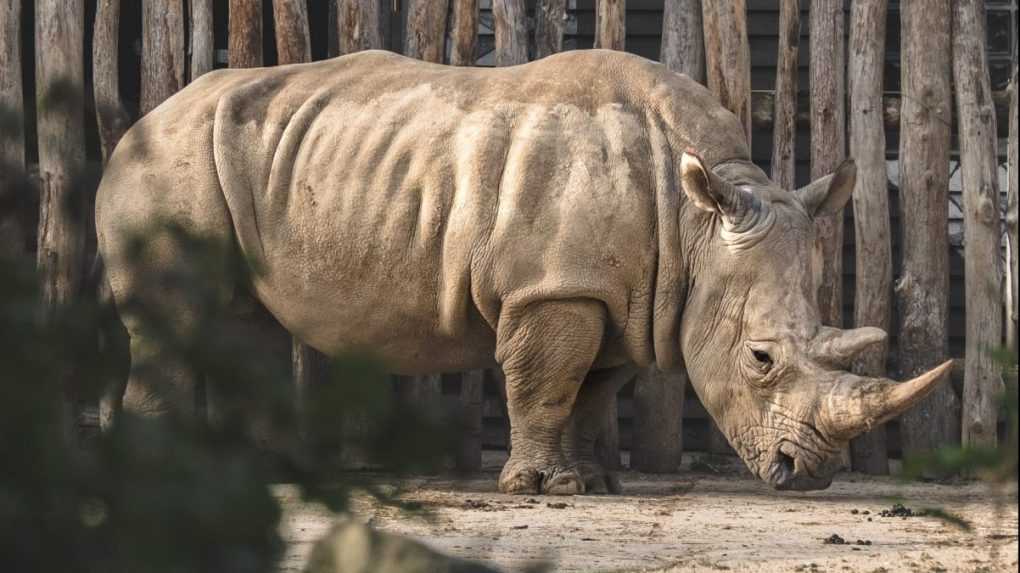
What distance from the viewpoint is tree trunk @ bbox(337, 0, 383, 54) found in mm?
7723

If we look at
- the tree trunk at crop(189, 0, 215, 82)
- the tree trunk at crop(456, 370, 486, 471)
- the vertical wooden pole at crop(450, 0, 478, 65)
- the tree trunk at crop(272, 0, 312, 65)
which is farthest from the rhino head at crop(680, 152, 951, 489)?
the tree trunk at crop(189, 0, 215, 82)

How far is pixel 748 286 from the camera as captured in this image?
6.29m

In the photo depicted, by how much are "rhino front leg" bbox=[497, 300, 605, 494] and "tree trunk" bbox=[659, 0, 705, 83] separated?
182cm

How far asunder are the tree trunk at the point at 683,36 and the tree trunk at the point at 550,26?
0.48 meters

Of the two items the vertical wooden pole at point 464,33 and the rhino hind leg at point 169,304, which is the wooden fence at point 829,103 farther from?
the rhino hind leg at point 169,304

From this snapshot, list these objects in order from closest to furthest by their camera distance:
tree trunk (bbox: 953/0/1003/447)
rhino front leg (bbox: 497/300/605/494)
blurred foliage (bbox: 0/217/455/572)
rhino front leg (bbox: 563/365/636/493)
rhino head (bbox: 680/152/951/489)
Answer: blurred foliage (bbox: 0/217/455/572) < rhino head (bbox: 680/152/951/489) < rhino front leg (bbox: 497/300/605/494) < rhino front leg (bbox: 563/365/636/493) < tree trunk (bbox: 953/0/1003/447)

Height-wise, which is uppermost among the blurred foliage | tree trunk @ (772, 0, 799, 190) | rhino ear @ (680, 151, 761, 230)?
tree trunk @ (772, 0, 799, 190)

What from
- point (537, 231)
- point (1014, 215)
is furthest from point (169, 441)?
point (537, 231)

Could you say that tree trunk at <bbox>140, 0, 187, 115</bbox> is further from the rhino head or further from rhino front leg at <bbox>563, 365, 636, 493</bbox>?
the rhino head

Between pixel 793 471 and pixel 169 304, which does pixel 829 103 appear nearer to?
pixel 793 471

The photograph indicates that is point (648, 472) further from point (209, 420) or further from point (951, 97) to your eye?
point (209, 420)

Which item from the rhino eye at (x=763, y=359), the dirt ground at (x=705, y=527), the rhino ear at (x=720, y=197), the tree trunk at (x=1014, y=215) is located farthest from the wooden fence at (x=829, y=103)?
the tree trunk at (x=1014, y=215)

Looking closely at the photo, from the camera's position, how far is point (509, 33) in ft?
25.5

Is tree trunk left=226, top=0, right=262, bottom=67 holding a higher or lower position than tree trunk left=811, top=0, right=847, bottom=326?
higher
